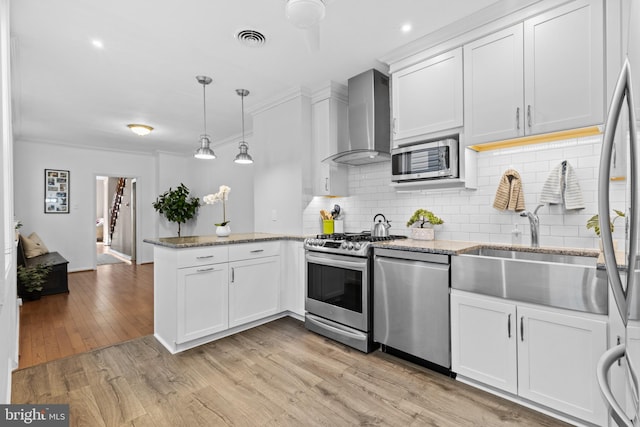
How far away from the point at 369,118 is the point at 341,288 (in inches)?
64.8

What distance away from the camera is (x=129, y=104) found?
13.2 ft

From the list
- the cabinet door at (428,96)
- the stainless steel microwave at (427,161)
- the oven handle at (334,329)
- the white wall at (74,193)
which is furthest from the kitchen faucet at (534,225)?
the white wall at (74,193)

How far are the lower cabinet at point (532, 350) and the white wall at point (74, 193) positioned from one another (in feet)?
22.5

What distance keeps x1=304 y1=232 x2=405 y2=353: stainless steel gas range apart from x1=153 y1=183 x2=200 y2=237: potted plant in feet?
14.9

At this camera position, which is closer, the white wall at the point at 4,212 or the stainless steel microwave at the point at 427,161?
the white wall at the point at 4,212

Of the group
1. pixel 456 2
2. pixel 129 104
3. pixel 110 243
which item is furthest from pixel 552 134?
pixel 110 243

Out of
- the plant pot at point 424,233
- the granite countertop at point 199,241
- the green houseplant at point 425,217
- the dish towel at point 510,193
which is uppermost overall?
the dish towel at point 510,193

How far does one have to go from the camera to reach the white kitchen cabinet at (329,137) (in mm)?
3512

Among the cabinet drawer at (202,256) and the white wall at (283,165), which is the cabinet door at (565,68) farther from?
the cabinet drawer at (202,256)

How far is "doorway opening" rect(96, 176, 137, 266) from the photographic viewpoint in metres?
7.45

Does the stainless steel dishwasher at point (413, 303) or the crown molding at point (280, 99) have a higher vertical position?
the crown molding at point (280, 99)

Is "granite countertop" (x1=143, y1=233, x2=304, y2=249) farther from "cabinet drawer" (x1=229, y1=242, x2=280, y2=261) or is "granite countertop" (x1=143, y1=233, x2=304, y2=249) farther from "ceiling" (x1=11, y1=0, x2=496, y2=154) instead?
"ceiling" (x1=11, y1=0, x2=496, y2=154)

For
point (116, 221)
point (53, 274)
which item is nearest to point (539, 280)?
point (53, 274)

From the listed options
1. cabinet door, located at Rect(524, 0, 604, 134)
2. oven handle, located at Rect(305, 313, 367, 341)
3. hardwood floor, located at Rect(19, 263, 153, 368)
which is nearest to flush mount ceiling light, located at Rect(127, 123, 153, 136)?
hardwood floor, located at Rect(19, 263, 153, 368)
